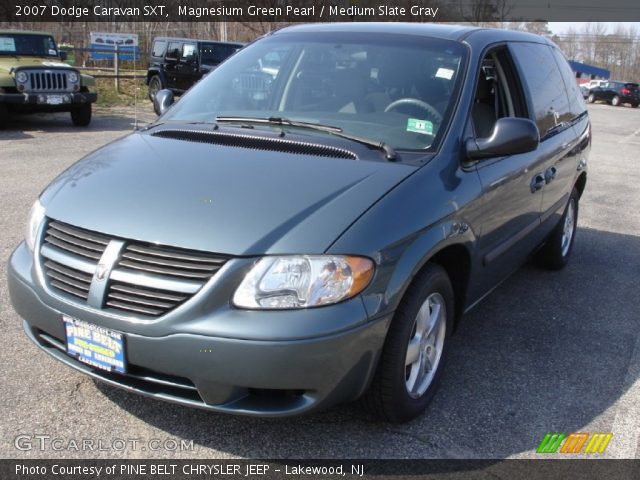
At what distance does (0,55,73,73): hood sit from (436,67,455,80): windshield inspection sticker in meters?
10.3

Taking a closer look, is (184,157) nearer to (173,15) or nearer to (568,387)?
(568,387)

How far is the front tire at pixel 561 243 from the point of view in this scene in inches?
208

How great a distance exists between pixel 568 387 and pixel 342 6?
31.9 m

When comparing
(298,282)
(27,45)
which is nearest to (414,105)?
(298,282)

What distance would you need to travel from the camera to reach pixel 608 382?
3.62 meters

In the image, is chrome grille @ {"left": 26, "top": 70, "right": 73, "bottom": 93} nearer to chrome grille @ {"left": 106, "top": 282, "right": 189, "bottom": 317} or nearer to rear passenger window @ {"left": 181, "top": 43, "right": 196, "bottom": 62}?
rear passenger window @ {"left": 181, "top": 43, "right": 196, "bottom": 62}

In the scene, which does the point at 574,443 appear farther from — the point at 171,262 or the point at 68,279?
the point at 68,279

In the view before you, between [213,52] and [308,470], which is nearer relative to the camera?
[308,470]

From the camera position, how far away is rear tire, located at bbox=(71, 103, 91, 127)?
13016mm

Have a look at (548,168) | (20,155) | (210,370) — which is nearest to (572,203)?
(548,168)

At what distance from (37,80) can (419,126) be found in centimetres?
1041

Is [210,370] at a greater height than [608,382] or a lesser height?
greater

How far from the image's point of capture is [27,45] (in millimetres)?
12594

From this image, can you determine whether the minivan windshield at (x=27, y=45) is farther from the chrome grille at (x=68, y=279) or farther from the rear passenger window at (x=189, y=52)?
the chrome grille at (x=68, y=279)
